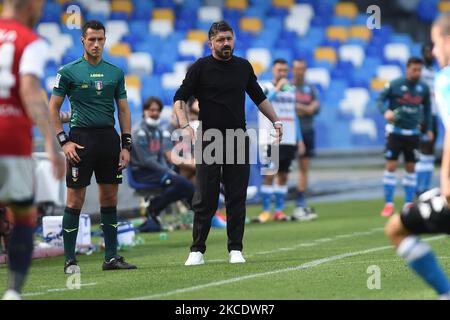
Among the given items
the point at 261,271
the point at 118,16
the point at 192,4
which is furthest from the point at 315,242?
the point at 192,4

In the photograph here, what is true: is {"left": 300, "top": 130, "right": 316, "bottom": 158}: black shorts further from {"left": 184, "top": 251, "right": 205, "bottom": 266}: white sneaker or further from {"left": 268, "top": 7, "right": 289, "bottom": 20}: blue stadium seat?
{"left": 268, "top": 7, "right": 289, "bottom": 20}: blue stadium seat

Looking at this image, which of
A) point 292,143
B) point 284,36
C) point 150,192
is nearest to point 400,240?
point 150,192

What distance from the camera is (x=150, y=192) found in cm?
1666

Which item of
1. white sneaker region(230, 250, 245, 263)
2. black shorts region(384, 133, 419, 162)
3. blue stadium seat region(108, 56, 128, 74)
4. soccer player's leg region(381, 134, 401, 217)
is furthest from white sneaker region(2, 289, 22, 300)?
blue stadium seat region(108, 56, 128, 74)

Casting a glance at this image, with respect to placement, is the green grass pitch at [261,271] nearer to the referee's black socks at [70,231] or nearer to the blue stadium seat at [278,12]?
the referee's black socks at [70,231]

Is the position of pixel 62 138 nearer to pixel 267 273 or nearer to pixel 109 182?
pixel 109 182

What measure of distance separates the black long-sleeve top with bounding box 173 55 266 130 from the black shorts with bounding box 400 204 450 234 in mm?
4147

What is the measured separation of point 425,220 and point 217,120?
4327 millimetres

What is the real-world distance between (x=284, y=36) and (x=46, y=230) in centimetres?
1988

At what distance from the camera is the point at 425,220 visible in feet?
24.1

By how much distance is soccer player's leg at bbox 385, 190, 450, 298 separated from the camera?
24.1 feet

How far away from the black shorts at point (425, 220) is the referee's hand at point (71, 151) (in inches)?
167

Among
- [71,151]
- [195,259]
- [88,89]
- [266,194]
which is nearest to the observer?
[71,151]
